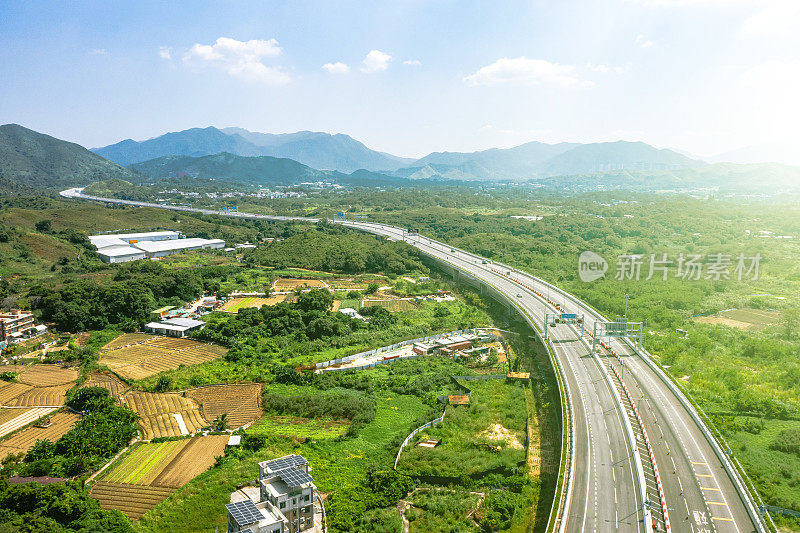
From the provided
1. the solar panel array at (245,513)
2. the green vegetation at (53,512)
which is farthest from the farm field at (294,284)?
the solar panel array at (245,513)

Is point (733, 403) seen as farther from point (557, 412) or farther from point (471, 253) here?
point (471, 253)

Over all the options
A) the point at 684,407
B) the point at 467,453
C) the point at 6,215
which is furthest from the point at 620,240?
the point at 6,215

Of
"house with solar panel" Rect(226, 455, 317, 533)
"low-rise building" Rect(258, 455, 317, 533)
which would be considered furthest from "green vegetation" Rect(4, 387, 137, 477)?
"low-rise building" Rect(258, 455, 317, 533)

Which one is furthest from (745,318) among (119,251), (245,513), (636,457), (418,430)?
(119,251)

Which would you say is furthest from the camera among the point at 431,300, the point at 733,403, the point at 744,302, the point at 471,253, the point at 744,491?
the point at 471,253

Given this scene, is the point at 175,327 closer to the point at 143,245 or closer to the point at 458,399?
the point at 458,399

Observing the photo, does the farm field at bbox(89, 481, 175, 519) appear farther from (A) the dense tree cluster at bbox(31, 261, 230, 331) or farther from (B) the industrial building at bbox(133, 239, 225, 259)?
(B) the industrial building at bbox(133, 239, 225, 259)
